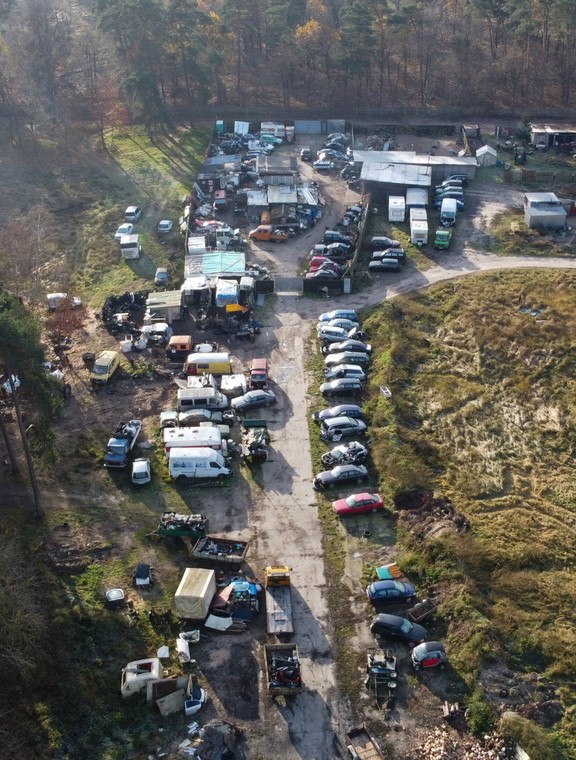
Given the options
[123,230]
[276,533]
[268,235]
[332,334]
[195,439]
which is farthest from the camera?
[123,230]

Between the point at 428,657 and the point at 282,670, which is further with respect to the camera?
the point at 428,657

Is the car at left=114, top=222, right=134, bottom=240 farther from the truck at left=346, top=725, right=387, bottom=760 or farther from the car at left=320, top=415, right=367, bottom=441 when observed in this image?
the truck at left=346, top=725, right=387, bottom=760

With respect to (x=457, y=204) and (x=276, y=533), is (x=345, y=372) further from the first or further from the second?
(x=457, y=204)

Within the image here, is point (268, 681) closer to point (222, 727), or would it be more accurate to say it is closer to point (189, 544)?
point (222, 727)

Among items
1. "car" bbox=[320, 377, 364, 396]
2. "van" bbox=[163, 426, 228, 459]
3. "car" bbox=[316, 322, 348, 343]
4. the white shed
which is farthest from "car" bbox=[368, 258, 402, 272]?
the white shed

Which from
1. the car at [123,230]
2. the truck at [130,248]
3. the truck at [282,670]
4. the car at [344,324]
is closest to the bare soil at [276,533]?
the truck at [282,670]

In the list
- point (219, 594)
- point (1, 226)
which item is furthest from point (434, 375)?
point (1, 226)

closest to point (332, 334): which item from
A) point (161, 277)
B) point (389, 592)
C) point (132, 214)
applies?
point (161, 277)
